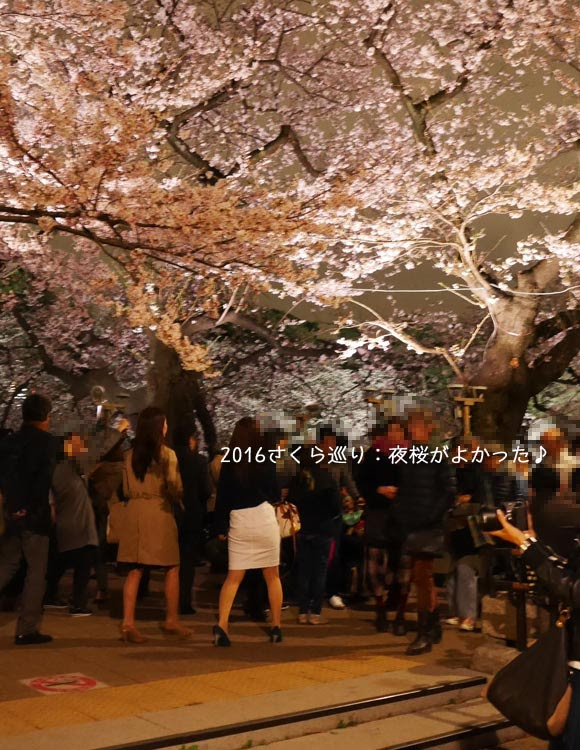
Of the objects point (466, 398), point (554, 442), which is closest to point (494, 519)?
point (554, 442)

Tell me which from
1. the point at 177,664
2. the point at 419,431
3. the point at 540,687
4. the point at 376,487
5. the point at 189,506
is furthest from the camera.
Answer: the point at 189,506

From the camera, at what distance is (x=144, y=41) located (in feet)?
52.0

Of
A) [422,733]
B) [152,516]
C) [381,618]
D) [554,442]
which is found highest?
[554,442]

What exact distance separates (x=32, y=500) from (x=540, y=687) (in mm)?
4400

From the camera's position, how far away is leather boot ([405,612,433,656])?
6605 millimetres

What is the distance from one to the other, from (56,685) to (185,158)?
41.0 ft

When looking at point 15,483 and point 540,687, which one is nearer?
point 540,687

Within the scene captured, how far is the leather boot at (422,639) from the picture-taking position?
661 cm

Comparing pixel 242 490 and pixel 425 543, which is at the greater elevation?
pixel 242 490

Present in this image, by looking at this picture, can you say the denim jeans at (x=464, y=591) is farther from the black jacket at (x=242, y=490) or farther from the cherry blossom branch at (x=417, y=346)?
the cherry blossom branch at (x=417, y=346)

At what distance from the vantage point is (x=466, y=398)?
13.4 meters

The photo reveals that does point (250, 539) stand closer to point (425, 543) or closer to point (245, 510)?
point (245, 510)

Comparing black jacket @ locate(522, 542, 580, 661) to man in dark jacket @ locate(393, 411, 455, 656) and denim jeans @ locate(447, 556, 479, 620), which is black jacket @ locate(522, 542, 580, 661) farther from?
denim jeans @ locate(447, 556, 479, 620)

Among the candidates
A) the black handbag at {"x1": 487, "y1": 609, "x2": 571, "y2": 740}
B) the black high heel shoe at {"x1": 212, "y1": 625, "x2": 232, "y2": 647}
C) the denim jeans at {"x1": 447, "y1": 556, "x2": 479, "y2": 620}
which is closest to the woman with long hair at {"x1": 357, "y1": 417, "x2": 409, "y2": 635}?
the denim jeans at {"x1": 447, "y1": 556, "x2": 479, "y2": 620}
